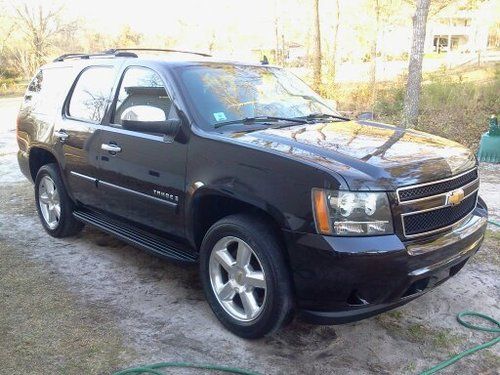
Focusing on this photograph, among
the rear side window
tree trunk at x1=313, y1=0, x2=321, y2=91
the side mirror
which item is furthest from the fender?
tree trunk at x1=313, y1=0, x2=321, y2=91

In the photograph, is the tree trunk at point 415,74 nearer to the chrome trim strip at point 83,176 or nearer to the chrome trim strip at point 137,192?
the chrome trim strip at point 83,176

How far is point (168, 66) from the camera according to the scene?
13.0 ft

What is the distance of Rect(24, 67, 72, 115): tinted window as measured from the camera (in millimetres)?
5121

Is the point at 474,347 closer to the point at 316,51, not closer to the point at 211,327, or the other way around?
the point at 211,327

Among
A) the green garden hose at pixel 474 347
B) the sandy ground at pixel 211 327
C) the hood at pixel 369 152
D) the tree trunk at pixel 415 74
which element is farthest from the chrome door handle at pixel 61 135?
the tree trunk at pixel 415 74

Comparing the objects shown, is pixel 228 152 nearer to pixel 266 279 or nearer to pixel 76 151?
pixel 266 279

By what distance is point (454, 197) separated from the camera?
10.4 feet

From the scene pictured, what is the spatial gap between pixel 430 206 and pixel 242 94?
174 cm

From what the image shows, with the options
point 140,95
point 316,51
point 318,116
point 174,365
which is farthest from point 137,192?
point 316,51

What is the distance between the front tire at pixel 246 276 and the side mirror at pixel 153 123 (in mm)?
812

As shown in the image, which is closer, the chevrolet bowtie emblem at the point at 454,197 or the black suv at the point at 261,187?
the black suv at the point at 261,187

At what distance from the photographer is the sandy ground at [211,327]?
3.14 m

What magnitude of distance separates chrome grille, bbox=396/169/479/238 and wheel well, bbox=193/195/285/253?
89 centimetres

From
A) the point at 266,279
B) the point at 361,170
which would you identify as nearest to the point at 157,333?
the point at 266,279
